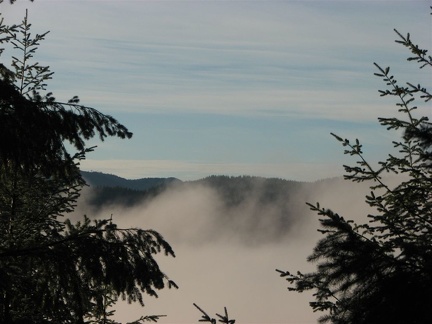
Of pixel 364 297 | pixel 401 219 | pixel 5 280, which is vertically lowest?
pixel 5 280

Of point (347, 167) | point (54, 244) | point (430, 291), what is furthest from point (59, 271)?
point (430, 291)

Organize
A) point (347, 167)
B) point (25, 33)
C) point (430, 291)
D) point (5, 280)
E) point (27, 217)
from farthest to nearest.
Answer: point (25, 33) → point (27, 217) → point (347, 167) → point (5, 280) → point (430, 291)

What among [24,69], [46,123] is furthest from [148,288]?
[24,69]

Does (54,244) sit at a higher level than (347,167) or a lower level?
lower

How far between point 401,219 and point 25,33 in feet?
35.2

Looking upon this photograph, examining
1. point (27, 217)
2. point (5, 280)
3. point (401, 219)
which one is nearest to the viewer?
point (5, 280)

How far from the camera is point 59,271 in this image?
9.17 meters

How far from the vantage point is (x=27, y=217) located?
14141mm

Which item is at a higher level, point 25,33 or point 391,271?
point 25,33

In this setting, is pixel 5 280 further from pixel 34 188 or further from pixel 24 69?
pixel 24 69

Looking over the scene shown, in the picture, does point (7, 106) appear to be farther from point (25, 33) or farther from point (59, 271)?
point (25, 33)

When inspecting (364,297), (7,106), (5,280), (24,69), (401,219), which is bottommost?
(5,280)

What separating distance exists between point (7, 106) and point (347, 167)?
512 cm

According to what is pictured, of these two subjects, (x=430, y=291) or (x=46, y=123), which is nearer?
(x=430, y=291)
